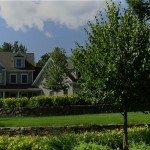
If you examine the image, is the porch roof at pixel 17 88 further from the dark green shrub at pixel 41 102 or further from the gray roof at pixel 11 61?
the dark green shrub at pixel 41 102

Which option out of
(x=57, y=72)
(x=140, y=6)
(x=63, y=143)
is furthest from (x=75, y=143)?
(x=57, y=72)

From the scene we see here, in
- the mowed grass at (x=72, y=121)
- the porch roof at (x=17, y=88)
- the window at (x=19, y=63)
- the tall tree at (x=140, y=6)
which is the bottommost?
the mowed grass at (x=72, y=121)

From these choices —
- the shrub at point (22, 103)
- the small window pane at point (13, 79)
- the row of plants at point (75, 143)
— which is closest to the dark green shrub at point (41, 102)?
the shrub at point (22, 103)

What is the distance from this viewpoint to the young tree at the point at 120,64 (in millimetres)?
12703

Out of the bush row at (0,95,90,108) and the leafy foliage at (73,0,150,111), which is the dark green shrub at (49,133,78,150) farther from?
the bush row at (0,95,90,108)

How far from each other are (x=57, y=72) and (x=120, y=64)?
34705mm

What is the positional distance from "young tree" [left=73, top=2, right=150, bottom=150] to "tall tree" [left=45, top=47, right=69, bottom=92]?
33.7 m

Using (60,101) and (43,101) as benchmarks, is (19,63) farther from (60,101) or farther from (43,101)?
(60,101)

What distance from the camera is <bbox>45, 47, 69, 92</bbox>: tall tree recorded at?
1855 inches

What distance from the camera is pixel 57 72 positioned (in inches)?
1859

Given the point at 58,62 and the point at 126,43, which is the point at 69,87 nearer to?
the point at 58,62

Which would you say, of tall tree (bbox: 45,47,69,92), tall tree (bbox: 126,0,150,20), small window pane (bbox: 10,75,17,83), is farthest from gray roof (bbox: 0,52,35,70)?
tall tree (bbox: 126,0,150,20)

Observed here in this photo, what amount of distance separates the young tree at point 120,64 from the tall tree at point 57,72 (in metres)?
33.7

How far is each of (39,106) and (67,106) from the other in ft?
6.93
